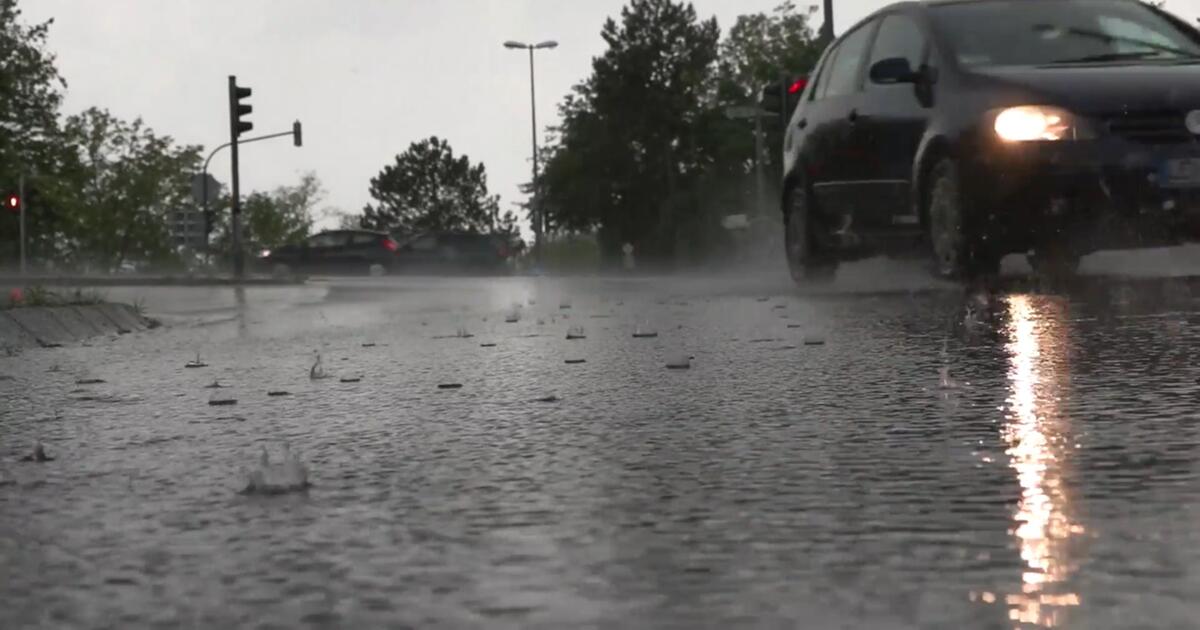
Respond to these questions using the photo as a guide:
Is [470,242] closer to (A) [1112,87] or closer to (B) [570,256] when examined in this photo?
(B) [570,256]

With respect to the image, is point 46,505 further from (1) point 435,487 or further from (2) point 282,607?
Answer: (2) point 282,607

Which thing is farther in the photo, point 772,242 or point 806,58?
point 806,58

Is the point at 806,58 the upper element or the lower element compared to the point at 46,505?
upper

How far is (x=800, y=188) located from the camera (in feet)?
43.9

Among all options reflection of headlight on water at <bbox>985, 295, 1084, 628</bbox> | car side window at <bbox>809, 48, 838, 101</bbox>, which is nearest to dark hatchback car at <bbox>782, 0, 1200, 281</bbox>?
car side window at <bbox>809, 48, 838, 101</bbox>

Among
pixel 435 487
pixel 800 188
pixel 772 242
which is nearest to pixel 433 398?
pixel 435 487

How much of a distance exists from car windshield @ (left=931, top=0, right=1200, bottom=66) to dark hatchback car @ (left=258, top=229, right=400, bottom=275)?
131ft

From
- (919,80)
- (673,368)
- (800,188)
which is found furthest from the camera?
(800,188)

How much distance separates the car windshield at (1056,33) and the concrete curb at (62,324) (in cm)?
527

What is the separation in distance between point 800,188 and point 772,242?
36.3 feet

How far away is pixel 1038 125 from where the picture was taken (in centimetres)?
1020

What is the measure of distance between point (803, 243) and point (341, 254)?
38.8 meters

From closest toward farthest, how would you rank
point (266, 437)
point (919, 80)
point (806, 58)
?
point (266, 437) < point (919, 80) < point (806, 58)

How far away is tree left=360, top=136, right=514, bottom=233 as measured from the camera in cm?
14450
